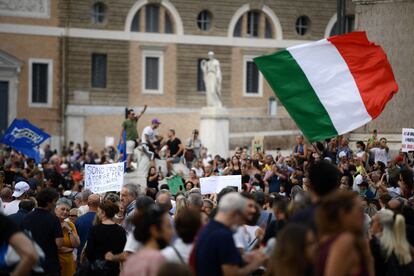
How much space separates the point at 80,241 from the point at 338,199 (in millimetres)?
5965

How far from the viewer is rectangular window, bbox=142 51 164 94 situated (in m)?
54.2

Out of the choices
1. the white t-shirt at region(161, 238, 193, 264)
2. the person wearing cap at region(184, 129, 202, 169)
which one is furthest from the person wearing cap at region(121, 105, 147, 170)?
Answer: the white t-shirt at region(161, 238, 193, 264)

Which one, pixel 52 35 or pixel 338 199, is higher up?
pixel 52 35

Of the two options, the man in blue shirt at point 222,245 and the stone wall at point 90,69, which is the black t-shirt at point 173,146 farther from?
the man in blue shirt at point 222,245

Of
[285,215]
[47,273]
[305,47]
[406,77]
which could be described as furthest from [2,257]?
[406,77]

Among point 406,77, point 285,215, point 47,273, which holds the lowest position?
point 47,273

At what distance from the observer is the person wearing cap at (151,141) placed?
31.4m

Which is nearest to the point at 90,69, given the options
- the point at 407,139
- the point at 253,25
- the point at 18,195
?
the point at 253,25

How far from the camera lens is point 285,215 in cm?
1070

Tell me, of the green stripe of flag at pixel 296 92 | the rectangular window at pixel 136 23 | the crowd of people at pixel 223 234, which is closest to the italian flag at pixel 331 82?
the green stripe of flag at pixel 296 92

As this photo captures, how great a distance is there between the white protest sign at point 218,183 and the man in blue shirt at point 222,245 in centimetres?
802

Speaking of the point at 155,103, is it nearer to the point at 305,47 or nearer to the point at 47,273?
the point at 305,47

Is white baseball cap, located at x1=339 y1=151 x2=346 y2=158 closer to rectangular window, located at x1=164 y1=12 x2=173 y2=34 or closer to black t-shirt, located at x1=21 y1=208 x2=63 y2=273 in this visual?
black t-shirt, located at x1=21 y1=208 x2=63 y2=273

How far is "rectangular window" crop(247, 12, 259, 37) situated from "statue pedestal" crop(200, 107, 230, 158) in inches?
510
